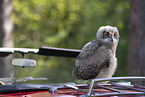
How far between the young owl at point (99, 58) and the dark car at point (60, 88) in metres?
0.23

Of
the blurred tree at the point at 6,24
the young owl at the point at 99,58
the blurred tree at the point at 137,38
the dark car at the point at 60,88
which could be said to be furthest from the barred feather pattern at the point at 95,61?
the blurred tree at the point at 6,24

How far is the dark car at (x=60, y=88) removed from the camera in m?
2.30

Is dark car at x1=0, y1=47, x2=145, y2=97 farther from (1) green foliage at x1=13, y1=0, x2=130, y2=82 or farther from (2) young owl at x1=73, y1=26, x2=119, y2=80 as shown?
(1) green foliage at x1=13, y1=0, x2=130, y2=82

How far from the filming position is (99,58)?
315 cm

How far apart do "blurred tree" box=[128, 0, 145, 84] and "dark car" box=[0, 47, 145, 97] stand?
443cm

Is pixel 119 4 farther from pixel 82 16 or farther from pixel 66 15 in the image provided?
pixel 66 15

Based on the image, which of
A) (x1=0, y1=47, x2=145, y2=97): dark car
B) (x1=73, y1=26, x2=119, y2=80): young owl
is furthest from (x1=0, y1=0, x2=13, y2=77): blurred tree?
(x1=73, y1=26, x2=119, y2=80): young owl

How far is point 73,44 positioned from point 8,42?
13.9m

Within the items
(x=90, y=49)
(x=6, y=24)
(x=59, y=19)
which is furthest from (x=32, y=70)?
(x=59, y=19)

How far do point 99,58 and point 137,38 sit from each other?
16.3 ft

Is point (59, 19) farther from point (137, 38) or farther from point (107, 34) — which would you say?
point (107, 34)

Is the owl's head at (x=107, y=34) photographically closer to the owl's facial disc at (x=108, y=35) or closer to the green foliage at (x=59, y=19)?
the owl's facial disc at (x=108, y=35)

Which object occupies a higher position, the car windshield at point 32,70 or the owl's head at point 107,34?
the owl's head at point 107,34

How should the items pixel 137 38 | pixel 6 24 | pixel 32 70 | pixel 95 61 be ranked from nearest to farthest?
1. pixel 95 61
2. pixel 32 70
3. pixel 137 38
4. pixel 6 24
